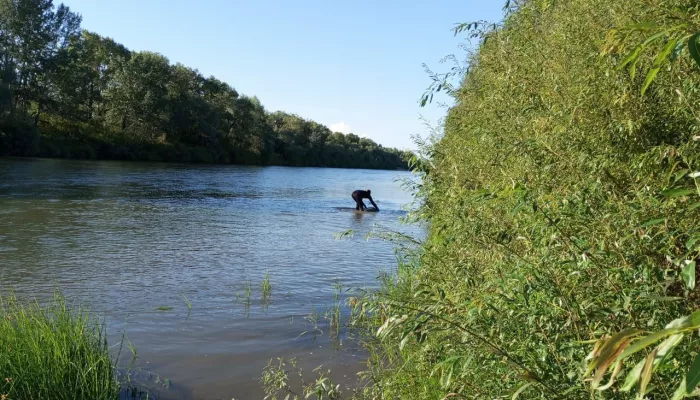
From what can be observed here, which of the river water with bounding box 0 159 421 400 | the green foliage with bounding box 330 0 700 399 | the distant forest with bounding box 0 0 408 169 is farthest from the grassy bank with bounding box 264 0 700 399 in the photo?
the distant forest with bounding box 0 0 408 169

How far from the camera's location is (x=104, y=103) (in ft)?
247

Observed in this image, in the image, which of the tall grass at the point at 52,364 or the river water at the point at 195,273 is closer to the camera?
the tall grass at the point at 52,364

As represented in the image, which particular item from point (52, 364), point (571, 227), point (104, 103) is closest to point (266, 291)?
point (52, 364)

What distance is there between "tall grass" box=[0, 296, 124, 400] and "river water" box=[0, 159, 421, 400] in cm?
102

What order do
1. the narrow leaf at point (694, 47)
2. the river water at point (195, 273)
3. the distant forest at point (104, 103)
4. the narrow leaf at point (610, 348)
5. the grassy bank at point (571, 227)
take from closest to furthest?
the narrow leaf at point (610, 348), the narrow leaf at point (694, 47), the grassy bank at point (571, 227), the river water at point (195, 273), the distant forest at point (104, 103)

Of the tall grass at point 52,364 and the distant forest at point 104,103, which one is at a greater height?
the distant forest at point 104,103

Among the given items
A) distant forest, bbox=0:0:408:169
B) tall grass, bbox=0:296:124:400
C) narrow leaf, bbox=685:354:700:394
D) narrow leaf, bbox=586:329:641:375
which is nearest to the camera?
narrow leaf, bbox=685:354:700:394

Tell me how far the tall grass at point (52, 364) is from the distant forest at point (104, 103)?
55.6 m

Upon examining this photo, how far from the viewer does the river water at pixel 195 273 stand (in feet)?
23.4

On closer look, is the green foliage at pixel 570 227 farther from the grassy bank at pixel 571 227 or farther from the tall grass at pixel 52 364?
the tall grass at pixel 52 364

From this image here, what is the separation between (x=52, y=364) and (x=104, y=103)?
7811 centimetres

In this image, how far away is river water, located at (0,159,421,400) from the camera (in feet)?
23.4

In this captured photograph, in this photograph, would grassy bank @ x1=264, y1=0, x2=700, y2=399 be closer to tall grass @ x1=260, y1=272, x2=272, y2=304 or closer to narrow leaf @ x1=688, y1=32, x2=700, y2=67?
narrow leaf @ x1=688, y1=32, x2=700, y2=67

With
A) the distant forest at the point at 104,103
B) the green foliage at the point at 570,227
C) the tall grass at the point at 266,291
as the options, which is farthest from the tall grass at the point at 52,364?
the distant forest at the point at 104,103
